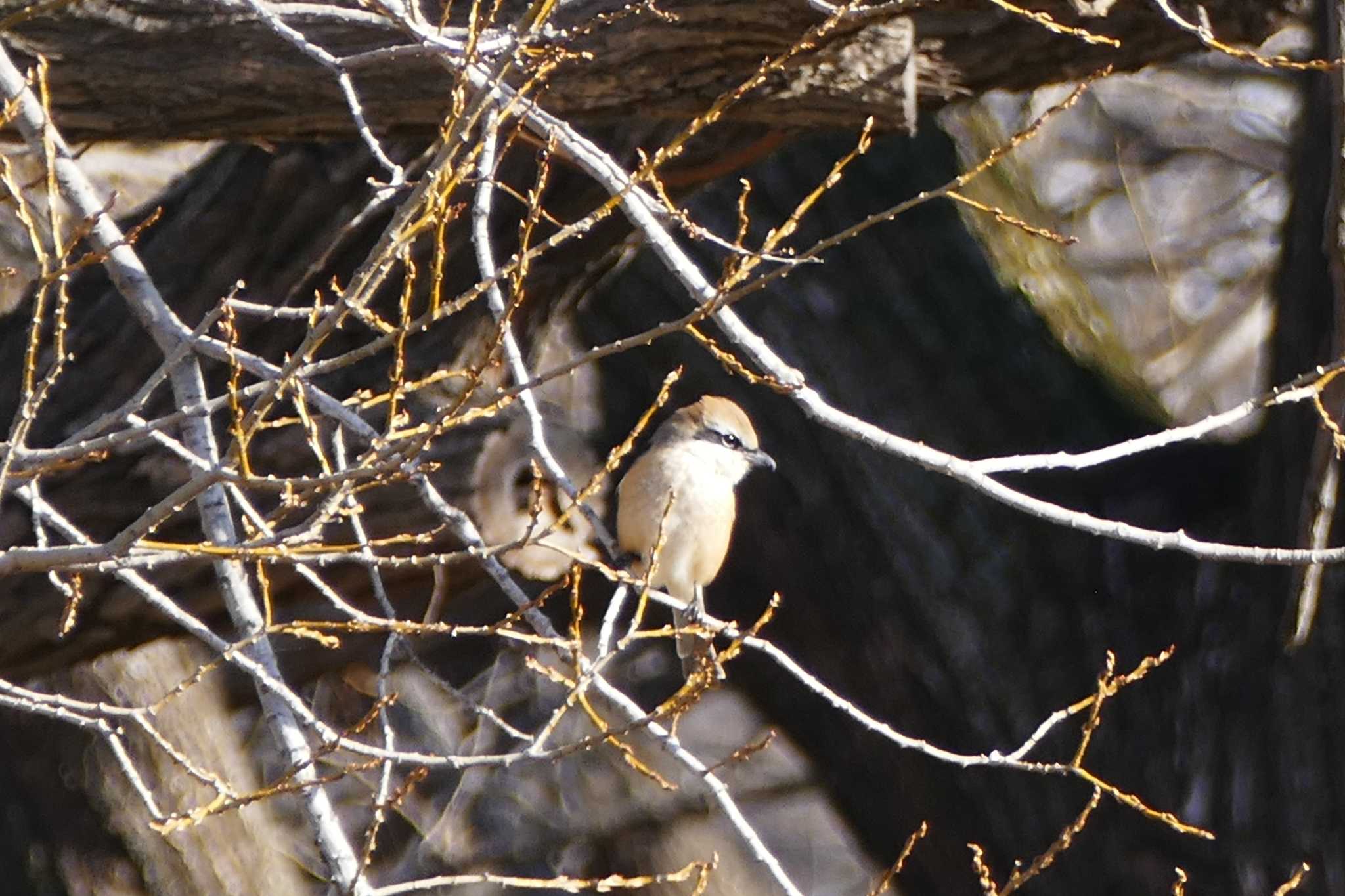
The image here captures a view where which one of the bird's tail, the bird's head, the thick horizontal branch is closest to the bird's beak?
the bird's head

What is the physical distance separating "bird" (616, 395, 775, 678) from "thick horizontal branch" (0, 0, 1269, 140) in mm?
1164

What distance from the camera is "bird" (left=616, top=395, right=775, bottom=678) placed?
17.0 feet

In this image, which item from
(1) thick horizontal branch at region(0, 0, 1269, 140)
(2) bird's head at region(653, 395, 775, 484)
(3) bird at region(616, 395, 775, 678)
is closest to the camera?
(1) thick horizontal branch at region(0, 0, 1269, 140)

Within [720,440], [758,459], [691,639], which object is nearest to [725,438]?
[720,440]

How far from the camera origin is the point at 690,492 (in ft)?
17.1

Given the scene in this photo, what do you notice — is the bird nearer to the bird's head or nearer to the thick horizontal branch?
the bird's head

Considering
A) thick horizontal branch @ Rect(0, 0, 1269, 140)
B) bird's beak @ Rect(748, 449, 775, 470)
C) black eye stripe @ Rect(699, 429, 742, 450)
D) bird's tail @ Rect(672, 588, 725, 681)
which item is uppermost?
thick horizontal branch @ Rect(0, 0, 1269, 140)

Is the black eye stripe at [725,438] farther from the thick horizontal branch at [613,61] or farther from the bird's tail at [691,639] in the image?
the thick horizontal branch at [613,61]

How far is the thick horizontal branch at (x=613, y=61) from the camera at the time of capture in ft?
13.6

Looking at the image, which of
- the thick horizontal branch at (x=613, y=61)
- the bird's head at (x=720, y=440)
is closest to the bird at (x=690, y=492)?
the bird's head at (x=720, y=440)

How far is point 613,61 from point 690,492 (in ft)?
4.80

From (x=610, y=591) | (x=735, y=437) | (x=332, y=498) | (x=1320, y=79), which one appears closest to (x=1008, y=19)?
(x=735, y=437)

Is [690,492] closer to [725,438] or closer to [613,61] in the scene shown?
[725,438]

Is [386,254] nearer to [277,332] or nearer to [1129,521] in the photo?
[277,332]
